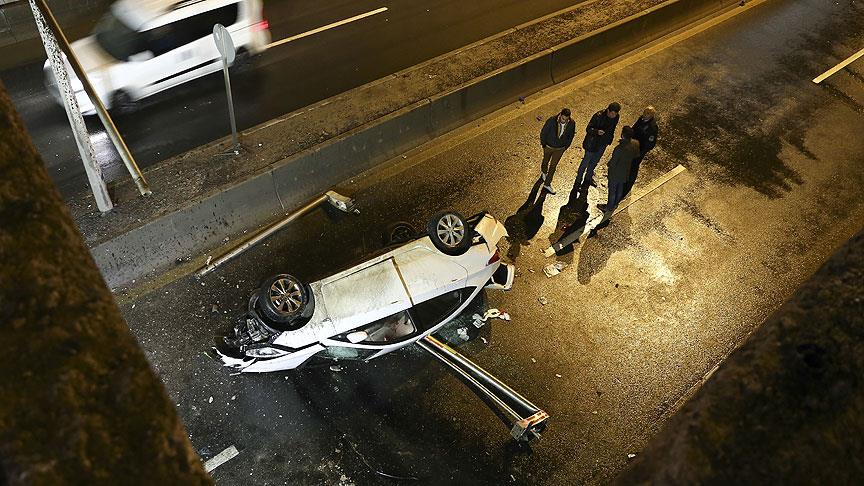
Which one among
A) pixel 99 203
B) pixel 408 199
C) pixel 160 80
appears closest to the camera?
pixel 99 203

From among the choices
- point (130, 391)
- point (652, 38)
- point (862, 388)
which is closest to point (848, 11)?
point (652, 38)

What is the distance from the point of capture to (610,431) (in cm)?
756

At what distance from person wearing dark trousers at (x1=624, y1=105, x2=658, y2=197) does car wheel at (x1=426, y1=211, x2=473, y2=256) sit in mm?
3176

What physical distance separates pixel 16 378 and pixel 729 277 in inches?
384

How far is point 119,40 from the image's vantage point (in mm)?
10312

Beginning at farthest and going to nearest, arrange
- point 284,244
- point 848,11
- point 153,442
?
Result: point 848,11
point 284,244
point 153,442

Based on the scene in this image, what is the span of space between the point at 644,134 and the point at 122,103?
9103 mm

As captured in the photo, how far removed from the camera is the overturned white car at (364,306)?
698 centimetres

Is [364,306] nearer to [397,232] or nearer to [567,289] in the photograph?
[397,232]

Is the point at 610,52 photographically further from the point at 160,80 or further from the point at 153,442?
the point at 153,442

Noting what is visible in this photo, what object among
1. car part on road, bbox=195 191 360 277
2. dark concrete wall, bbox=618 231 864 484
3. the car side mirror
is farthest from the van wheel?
dark concrete wall, bbox=618 231 864 484

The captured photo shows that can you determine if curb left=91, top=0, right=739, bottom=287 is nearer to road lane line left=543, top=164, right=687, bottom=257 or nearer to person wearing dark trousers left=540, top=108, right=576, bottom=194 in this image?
person wearing dark trousers left=540, top=108, right=576, bottom=194

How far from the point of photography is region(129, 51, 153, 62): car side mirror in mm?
10362

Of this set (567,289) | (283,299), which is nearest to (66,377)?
(283,299)
